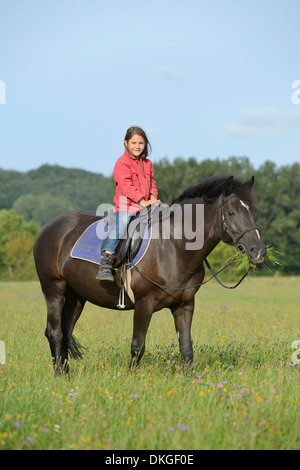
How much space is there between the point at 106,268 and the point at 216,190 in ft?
5.85

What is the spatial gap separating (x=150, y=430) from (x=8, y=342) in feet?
18.6

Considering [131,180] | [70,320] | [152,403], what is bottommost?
[152,403]

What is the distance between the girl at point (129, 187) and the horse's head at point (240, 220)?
111 cm

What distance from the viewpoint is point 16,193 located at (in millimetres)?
132125

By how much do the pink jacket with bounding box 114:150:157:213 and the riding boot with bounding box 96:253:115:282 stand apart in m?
0.67

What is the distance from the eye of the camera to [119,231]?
6031 mm

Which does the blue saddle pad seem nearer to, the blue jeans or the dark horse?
the dark horse

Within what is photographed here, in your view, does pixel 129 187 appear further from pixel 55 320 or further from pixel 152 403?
pixel 152 403

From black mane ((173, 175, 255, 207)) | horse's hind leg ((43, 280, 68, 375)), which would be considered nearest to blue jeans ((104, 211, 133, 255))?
black mane ((173, 175, 255, 207))

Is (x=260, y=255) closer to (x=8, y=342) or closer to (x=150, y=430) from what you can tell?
(x=150, y=430)

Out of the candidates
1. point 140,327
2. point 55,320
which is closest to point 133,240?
point 140,327

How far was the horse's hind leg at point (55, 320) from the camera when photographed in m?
6.92

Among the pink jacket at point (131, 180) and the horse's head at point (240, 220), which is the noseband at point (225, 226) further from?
the pink jacket at point (131, 180)

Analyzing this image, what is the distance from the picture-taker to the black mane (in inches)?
219
